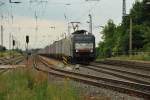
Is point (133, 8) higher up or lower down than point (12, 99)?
higher up

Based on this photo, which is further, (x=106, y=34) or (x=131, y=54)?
(x=106, y=34)

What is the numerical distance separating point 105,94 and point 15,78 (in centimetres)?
699

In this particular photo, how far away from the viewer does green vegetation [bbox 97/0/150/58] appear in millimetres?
91688

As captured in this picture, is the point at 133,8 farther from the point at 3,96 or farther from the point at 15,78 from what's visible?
the point at 3,96

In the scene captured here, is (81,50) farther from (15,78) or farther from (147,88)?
(147,88)

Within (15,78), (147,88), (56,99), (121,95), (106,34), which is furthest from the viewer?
(106,34)

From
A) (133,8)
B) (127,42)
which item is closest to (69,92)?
(127,42)

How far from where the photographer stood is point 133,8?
112312 millimetres

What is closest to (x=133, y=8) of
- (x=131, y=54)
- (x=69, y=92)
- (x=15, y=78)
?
(x=131, y=54)

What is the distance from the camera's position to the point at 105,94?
19766 mm

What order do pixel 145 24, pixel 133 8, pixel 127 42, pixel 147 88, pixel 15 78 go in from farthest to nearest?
1. pixel 133 8
2. pixel 145 24
3. pixel 127 42
4. pixel 15 78
5. pixel 147 88

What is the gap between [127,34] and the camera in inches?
3738

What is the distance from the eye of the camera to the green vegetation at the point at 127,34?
9169 cm

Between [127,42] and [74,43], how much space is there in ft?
132
